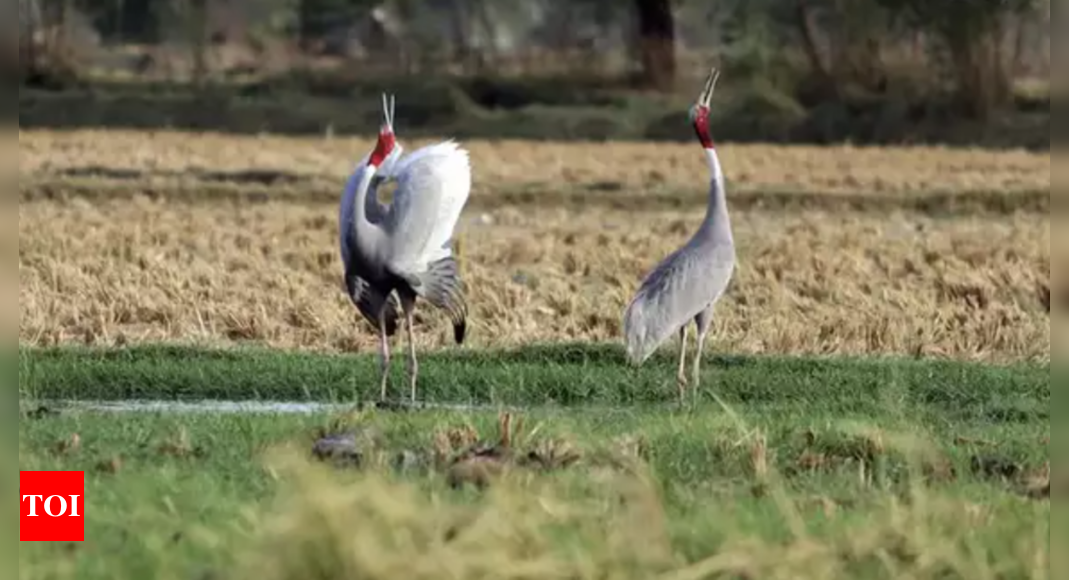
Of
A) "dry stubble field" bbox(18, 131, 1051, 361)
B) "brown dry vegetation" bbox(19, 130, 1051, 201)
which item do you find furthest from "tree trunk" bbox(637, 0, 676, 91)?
"dry stubble field" bbox(18, 131, 1051, 361)

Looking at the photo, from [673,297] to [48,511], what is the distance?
543 cm

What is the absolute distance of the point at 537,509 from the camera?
8641mm

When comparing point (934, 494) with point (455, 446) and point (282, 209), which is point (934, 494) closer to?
point (455, 446)

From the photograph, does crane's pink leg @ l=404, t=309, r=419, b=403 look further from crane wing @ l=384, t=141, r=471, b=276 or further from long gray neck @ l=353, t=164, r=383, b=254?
long gray neck @ l=353, t=164, r=383, b=254

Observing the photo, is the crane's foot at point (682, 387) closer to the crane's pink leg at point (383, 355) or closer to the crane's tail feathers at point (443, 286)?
the crane's tail feathers at point (443, 286)

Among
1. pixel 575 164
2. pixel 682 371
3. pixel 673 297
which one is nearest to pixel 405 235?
pixel 673 297

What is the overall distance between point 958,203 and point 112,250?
12.2m

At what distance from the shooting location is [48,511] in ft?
28.5

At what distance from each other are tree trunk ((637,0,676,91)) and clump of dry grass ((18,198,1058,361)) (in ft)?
78.3

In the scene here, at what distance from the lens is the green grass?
8211mm

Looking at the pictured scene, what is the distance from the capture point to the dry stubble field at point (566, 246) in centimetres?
1617

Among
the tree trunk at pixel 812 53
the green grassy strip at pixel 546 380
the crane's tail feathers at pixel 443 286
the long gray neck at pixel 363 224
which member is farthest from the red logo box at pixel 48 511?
the tree trunk at pixel 812 53

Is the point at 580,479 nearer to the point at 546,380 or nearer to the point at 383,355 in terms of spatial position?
the point at 383,355

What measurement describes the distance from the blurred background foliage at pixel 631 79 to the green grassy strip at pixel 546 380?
22778 millimetres
